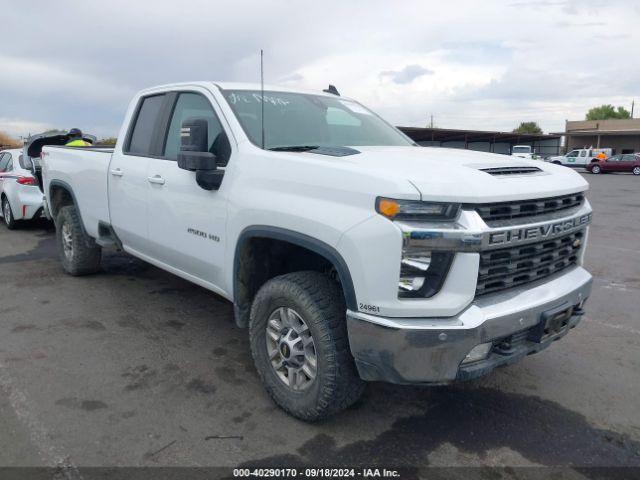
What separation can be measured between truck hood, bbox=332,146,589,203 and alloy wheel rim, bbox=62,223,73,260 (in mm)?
4217

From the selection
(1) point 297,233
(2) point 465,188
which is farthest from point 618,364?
Result: (1) point 297,233

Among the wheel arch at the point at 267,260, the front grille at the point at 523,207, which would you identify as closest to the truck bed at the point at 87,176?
the wheel arch at the point at 267,260

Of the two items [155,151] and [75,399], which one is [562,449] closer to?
[75,399]

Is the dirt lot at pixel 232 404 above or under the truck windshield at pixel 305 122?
under

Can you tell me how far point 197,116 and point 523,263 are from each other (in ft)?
8.40

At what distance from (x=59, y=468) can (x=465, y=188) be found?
2.42 m

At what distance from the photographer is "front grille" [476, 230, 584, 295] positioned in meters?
2.69

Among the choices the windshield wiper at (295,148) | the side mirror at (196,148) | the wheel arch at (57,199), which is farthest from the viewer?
the wheel arch at (57,199)

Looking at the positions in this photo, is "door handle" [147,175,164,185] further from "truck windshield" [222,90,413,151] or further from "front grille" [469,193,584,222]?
"front grille" [469,193,584,222]

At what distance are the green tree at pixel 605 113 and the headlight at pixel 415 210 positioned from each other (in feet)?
352

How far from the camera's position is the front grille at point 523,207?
2.62 m

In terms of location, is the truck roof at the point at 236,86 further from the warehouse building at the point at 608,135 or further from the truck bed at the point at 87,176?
the warehouse building at the point at 608,135

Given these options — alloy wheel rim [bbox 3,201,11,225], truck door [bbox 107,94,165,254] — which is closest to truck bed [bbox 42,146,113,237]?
truck door [bbox 107,94,165,254]

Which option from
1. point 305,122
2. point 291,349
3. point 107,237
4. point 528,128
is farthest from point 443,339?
A: point 528,128
